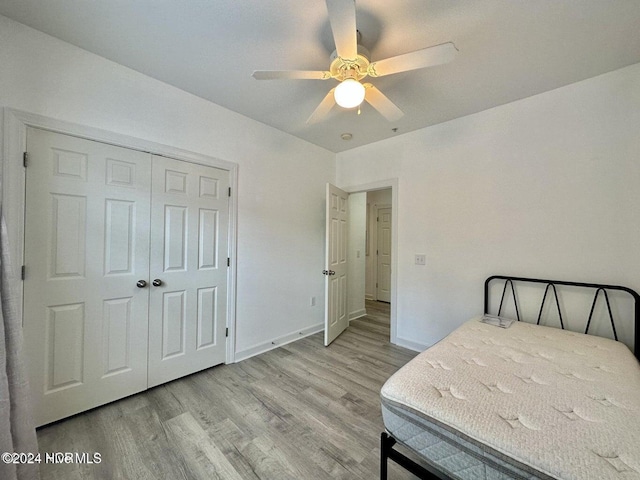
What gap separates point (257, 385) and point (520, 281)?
2.58 metres

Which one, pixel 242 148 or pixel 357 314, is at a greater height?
pixel 242 148

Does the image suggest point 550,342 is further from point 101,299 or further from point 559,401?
point 101,299

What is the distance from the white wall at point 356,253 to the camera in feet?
13.9

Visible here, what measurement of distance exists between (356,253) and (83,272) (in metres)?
3.52

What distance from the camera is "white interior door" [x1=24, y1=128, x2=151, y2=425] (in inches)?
65.5

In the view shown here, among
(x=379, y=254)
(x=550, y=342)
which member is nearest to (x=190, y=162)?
(x=550, y=342)

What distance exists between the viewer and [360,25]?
1.55 meters

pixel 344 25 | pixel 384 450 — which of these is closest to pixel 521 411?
pixel 384 450

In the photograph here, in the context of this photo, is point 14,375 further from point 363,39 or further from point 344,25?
point 363,39

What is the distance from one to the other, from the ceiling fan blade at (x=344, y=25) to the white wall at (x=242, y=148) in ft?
5.32

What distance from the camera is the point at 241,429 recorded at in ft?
5.58

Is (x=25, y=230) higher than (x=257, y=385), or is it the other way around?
(x=25, y=230)

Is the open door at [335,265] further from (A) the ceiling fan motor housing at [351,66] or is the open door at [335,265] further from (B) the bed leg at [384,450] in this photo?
(B) the bed leg at [384,450]

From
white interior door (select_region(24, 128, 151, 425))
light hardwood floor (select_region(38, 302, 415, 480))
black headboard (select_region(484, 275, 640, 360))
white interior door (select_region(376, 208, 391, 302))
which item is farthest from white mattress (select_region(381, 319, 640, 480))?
white interior door (select_region(376, 208, 391, 302))
